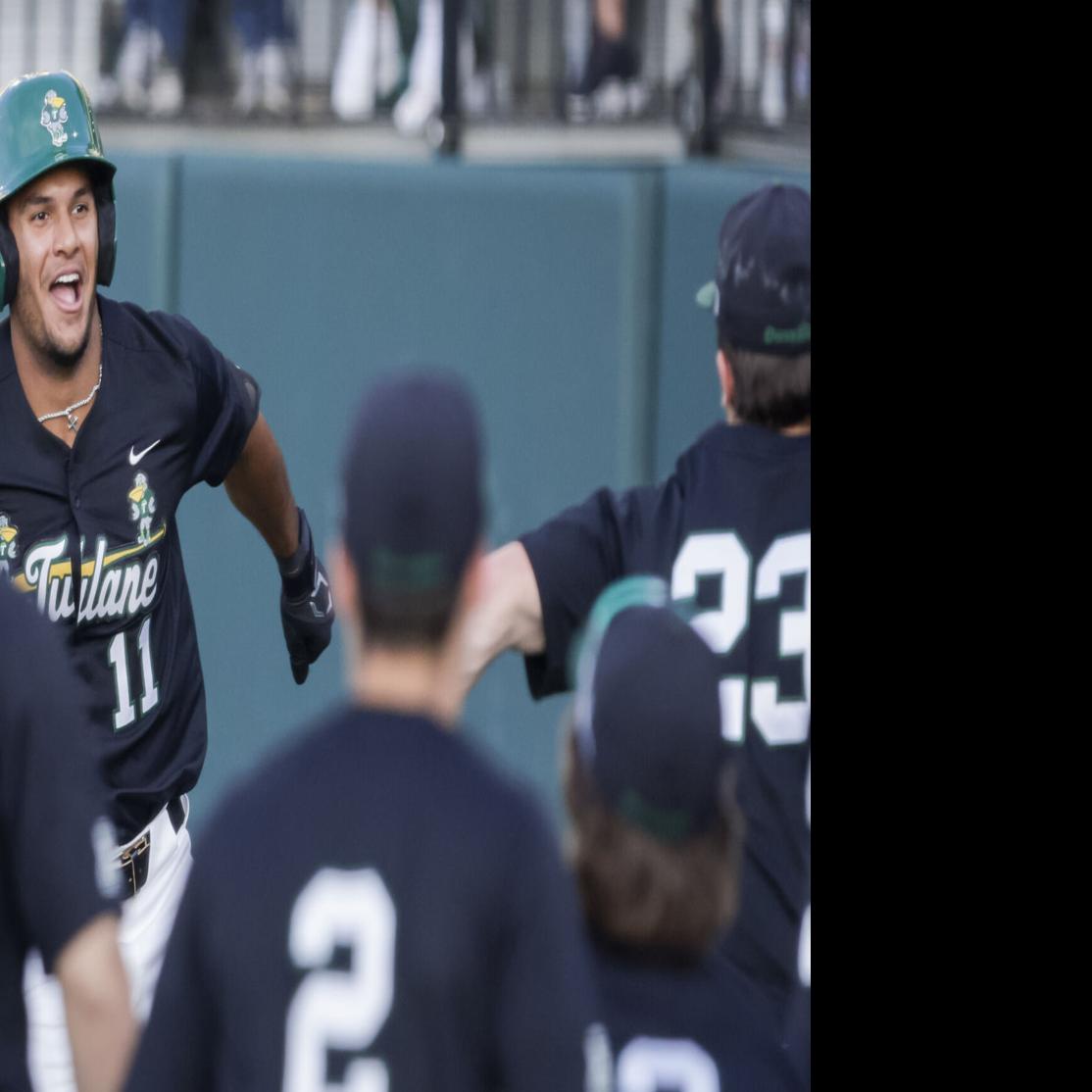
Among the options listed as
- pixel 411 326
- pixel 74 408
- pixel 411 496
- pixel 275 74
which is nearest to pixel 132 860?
pixel 74 408

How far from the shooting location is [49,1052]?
112 inches

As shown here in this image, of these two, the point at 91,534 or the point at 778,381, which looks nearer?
the point at 778,381

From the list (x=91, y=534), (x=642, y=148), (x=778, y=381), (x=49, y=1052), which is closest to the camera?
(x=778, y=381)

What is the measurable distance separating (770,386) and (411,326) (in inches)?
100

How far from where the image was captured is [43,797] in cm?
190

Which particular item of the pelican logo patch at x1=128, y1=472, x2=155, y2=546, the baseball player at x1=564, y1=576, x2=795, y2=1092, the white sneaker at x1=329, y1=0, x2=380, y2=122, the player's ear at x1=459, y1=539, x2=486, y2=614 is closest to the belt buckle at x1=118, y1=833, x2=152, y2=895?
the pelican logo patch at x1=128, y1=472, x2=155, y2=546

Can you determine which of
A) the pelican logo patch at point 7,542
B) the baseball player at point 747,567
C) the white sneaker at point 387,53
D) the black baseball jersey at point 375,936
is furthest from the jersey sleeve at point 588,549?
the white sneaker at point 387,53

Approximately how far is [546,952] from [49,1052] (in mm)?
1587

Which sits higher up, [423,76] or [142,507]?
[423,76]

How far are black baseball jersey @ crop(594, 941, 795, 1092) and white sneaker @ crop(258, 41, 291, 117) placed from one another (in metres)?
4.79

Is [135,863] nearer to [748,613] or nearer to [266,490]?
[266,490]

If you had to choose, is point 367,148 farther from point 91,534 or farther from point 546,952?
point 546,952

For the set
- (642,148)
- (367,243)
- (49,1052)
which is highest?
(642,148)
